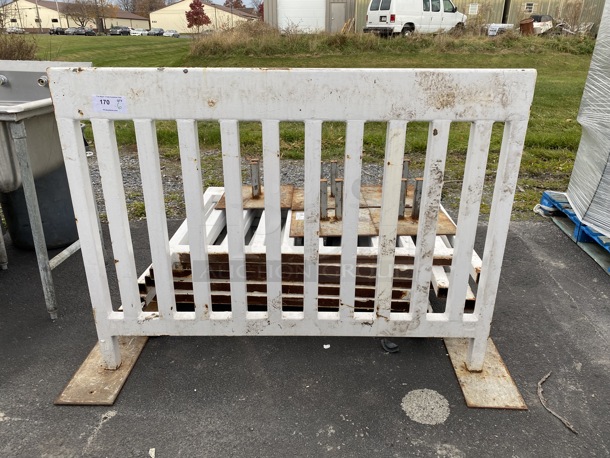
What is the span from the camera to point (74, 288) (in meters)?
2.92

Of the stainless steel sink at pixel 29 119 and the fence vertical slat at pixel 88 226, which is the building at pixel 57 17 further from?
the fence vertical slat at pixel 88 226

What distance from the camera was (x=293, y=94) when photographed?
63.9 inches

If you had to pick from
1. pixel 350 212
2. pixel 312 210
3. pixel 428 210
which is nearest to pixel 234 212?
pixel 312 210

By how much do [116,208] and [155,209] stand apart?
0.16 m

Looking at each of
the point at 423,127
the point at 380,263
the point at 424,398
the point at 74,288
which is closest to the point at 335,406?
the point at 424,398

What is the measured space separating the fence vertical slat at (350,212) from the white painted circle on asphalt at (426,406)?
466mm

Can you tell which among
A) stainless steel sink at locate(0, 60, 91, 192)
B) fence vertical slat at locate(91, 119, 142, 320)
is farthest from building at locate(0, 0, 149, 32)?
fence vertical slat at locate(91, 119, 142, 320)

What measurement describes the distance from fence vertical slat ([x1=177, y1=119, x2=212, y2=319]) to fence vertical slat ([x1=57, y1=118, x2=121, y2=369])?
15.5 inches

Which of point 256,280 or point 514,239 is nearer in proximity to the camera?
point 256,280

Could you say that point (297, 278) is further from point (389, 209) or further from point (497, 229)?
point (497, 229)

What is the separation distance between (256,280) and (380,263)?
2.50ft

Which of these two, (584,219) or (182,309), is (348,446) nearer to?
(182,309)

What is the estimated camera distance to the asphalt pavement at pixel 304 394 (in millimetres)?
1781

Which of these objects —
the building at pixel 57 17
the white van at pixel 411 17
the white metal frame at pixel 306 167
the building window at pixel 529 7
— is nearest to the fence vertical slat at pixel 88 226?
the white metal frame at pixel 306 167
